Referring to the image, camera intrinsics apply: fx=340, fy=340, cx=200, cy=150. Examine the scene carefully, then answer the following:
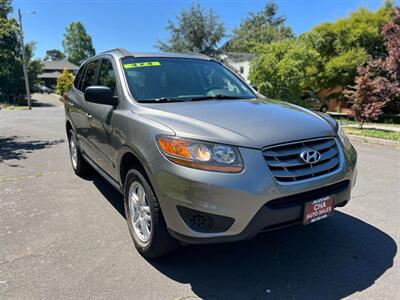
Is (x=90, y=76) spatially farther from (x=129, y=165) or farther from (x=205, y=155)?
(x=205, y=155)

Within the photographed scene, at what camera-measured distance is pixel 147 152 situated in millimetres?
2707

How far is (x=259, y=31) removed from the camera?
5450cm

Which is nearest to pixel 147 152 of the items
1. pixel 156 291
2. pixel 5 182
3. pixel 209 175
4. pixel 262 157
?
pixel 209 175

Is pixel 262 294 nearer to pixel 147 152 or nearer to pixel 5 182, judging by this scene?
pixel 147 152

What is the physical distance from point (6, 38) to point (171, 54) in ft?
A: 21.6

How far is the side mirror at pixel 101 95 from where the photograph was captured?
332cm

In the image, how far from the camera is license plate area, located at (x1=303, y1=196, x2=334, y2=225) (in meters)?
2.61

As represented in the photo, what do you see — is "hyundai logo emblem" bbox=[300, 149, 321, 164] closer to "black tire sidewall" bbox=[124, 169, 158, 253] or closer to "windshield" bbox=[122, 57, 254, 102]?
"black tire sidewall" bbox=[124, 169, 158, 253]

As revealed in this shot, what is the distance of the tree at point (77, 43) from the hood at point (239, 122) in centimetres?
8148

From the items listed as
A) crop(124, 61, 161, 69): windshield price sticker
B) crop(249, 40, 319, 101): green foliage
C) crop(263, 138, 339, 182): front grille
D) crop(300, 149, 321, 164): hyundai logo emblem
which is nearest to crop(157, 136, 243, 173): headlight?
crop(263, 138, 339, 182): front grille

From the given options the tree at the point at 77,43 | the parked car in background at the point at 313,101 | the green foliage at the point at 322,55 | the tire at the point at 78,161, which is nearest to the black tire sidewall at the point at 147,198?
the tire at the point at 78,161

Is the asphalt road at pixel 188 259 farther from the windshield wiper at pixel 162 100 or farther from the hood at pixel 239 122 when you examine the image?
the windshield wiper at pixel 162 100

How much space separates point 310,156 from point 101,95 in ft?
6.69

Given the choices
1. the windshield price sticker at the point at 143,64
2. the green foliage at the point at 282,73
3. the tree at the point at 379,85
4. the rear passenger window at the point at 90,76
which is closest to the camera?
the windshield price sticker at the point at 143,64
